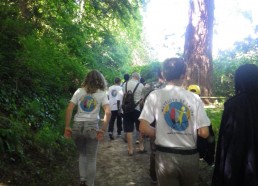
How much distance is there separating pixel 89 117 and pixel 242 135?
266cm

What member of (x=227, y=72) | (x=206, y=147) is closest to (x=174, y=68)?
(x=206, y=147)

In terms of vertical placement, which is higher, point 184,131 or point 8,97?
point 8,97

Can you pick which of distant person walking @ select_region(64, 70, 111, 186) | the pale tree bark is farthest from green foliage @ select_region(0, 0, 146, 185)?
the pale tree bark

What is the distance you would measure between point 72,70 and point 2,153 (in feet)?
21.6

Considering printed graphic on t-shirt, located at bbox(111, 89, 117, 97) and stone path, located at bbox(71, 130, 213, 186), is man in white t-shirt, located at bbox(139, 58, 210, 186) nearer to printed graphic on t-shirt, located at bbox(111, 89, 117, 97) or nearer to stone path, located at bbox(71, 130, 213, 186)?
stone path, located at bbox(71, 130, 213, 186)

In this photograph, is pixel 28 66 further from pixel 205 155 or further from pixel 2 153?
pixel 205 155

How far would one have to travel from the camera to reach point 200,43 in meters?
11.1

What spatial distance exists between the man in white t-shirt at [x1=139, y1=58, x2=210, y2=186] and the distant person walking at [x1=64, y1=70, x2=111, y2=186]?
1902 mm

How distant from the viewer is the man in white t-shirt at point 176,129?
317 cm

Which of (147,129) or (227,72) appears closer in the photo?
(147,129)

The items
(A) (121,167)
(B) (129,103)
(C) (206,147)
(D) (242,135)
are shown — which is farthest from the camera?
(B) (129,103)

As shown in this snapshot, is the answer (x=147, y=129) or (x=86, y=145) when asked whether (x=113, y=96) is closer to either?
(x=86, y=145)

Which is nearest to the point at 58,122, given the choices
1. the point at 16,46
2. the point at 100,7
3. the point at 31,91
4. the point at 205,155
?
the point at 31,91

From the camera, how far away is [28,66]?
8.68 m
